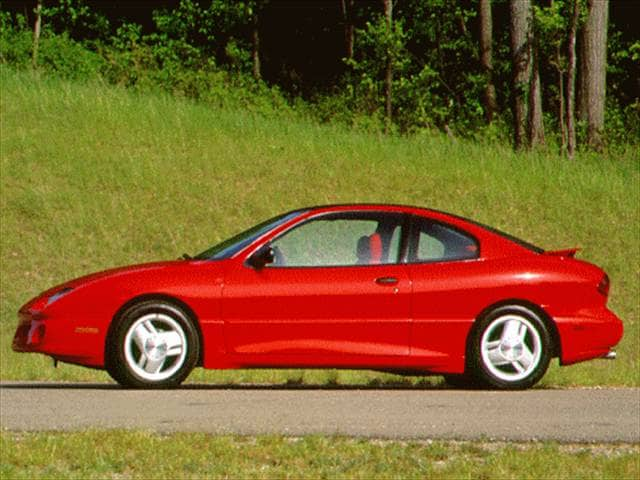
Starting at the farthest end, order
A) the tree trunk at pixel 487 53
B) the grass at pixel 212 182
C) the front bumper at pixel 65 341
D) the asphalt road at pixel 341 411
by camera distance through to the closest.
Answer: the tree trunk at pixel 487 53 < the grass at pixel 212 182 < the front bumper at pixel 65 341 < the asphalt road at pixel 341 411

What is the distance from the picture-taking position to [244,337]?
1420 centimetres

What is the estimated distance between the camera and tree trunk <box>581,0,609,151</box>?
3938 cm

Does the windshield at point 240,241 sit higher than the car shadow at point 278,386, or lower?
higher

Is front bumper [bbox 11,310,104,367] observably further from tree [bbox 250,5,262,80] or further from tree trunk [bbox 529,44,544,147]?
tree [bbox 250,5,262,80]

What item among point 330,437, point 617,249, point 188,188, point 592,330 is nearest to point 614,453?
point 330,437

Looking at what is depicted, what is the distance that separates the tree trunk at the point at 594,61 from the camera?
129ft

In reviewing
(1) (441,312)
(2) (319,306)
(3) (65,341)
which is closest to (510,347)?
(1) (441,312)

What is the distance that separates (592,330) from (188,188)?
63.6ft

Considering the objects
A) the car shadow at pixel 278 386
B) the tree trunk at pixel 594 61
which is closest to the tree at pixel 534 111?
the tree trunk at pixel 594 61

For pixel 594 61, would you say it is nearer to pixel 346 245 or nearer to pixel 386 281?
pixel 346 245

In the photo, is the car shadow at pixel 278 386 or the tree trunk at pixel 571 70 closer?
the car shadow at pixel 278 386

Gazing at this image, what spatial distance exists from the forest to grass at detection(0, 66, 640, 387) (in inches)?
111

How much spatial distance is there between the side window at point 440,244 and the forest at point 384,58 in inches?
825

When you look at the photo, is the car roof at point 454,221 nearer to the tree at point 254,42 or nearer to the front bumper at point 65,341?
the front bumper at point 65,341
